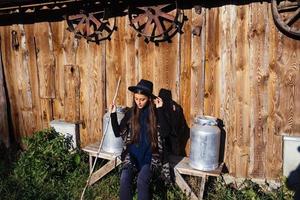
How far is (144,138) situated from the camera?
18.9 feet

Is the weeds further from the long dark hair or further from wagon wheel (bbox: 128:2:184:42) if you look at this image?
wagon wheel (bbox: 128:2:184:42)

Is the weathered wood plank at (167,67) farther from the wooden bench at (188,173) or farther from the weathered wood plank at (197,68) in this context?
the wooden bench at (188,173)

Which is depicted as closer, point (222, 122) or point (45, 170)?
point (222, 122)

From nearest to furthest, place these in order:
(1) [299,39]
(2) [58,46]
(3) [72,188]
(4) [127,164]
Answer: (1) [299,39] → (4) [127,164] → (3) [72,188] → (2) [58,46]

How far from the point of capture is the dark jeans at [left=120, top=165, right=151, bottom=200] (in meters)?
5.36

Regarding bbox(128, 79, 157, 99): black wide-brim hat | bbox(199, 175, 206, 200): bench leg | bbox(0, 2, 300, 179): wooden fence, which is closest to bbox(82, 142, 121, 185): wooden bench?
bbox(0, 2, 300, 179): wooden fence

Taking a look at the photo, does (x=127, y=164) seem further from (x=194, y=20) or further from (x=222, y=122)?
(x=194, y=20)

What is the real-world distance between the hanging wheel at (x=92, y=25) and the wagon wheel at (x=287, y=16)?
2.71 m

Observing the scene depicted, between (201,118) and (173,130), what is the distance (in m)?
0.48

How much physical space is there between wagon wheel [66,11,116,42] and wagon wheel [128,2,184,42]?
0.52 meters

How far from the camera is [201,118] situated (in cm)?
566

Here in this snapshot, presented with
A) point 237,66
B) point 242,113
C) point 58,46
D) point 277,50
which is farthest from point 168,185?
point 58,46

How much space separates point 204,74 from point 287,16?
1465 millimetres

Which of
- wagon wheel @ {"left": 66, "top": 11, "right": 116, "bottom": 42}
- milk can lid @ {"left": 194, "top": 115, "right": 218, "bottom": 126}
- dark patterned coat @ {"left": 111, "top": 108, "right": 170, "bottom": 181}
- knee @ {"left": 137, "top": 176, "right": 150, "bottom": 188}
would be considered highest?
wagon wheel @ {"left": 66, "top": 11, "right": 116, "bottom": 42}
